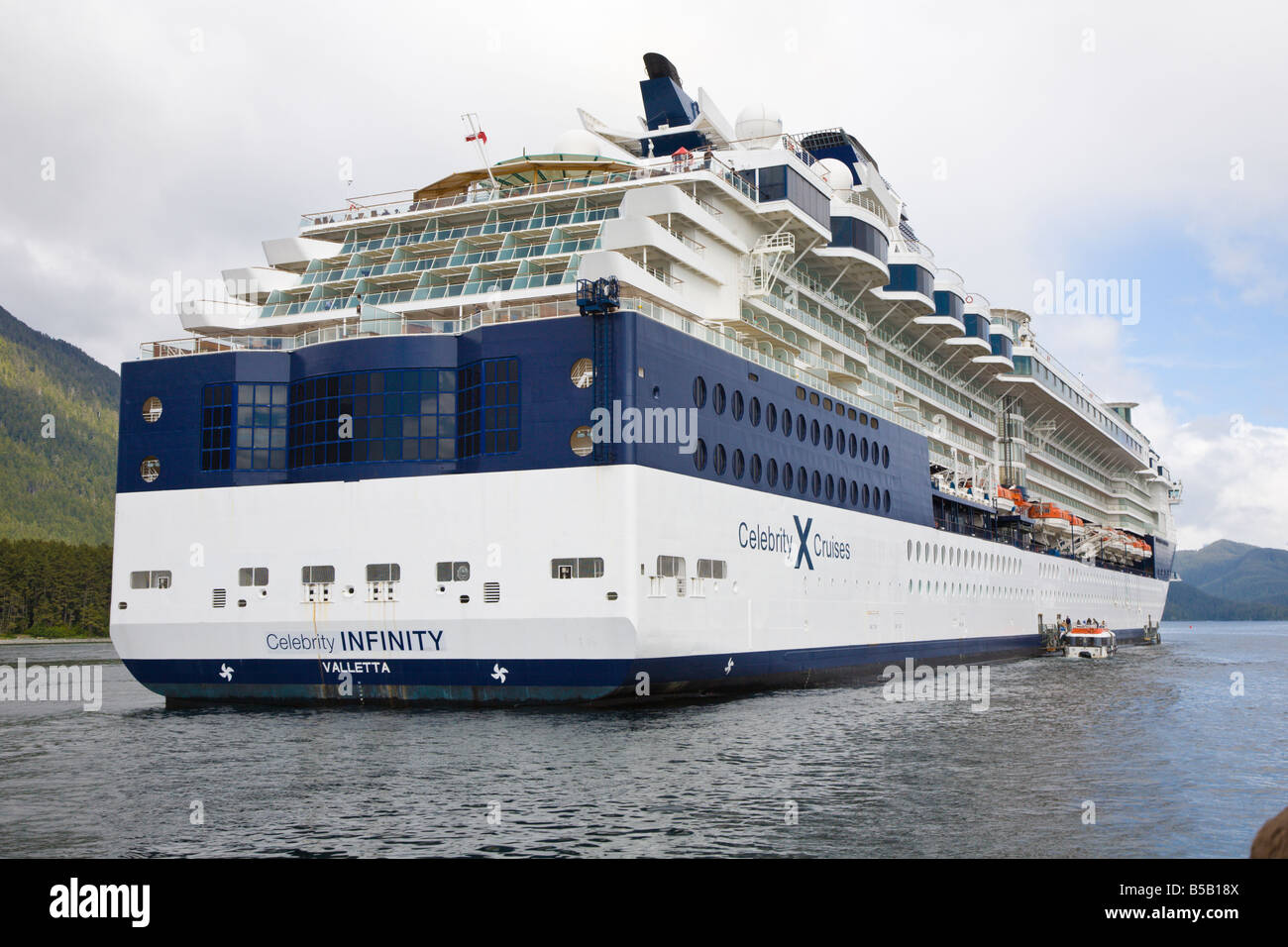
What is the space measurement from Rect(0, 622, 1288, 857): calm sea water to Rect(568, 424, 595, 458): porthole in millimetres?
6945

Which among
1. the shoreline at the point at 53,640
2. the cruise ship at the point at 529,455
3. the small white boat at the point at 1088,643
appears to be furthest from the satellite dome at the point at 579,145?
the shoreline at the point at 53,640

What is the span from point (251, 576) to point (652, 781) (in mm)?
17986

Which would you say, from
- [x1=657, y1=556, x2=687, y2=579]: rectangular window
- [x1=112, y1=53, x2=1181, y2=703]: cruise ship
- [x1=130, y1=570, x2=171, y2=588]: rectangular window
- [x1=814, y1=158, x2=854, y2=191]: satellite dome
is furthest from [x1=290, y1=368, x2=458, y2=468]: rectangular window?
[x1=814, y1=158, x2=854, y2=191]: satellite dome

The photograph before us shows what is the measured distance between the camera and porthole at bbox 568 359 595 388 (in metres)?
31.2

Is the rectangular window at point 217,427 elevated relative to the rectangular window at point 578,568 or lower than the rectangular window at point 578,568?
elevated

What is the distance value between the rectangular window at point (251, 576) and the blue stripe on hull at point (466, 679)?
2260 millimetres

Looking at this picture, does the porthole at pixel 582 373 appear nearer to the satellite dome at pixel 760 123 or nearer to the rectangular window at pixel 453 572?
the rectangular window at pixel 453 572

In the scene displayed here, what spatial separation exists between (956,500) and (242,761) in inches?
1699

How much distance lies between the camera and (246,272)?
41469mm

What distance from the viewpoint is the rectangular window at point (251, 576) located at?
107ft

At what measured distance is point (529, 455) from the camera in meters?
31.0

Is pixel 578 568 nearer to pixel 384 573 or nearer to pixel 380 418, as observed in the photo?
pixel 384 573
